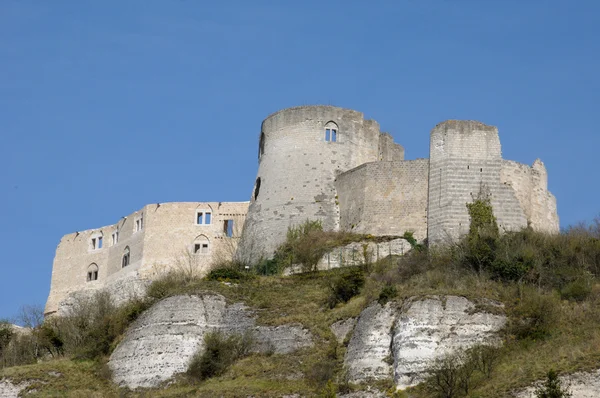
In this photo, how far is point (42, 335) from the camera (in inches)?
2263

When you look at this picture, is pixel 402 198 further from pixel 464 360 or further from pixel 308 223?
pixel 464 360

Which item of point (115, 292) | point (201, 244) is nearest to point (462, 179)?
point (201, 244)

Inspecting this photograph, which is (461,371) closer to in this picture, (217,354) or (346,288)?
(346,288)

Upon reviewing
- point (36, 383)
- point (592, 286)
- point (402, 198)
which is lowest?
point (36, 383)

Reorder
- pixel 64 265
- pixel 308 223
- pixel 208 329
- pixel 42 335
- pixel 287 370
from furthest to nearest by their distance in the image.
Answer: pixel 64 265 < pixel 308 223 < pixel 42 335 < pixel 208 329 < pixel 287 370

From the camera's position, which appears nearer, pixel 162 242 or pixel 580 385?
pixel 580 385

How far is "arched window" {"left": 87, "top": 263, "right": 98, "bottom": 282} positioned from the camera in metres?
72.3

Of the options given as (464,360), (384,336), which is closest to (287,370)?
(384,336)

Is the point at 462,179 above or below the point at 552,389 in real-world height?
above

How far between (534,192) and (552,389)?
21.1m

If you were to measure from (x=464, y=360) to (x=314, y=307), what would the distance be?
9.56 meters

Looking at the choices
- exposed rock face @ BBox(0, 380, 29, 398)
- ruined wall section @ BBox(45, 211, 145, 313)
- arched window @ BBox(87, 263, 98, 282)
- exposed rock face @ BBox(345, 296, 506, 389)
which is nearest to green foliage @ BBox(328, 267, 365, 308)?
exposed rock face @ BBox(345, 296, 506, 389)

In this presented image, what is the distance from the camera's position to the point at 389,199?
197 feet

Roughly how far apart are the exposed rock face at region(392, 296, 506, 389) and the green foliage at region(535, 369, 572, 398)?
5.12 metres
